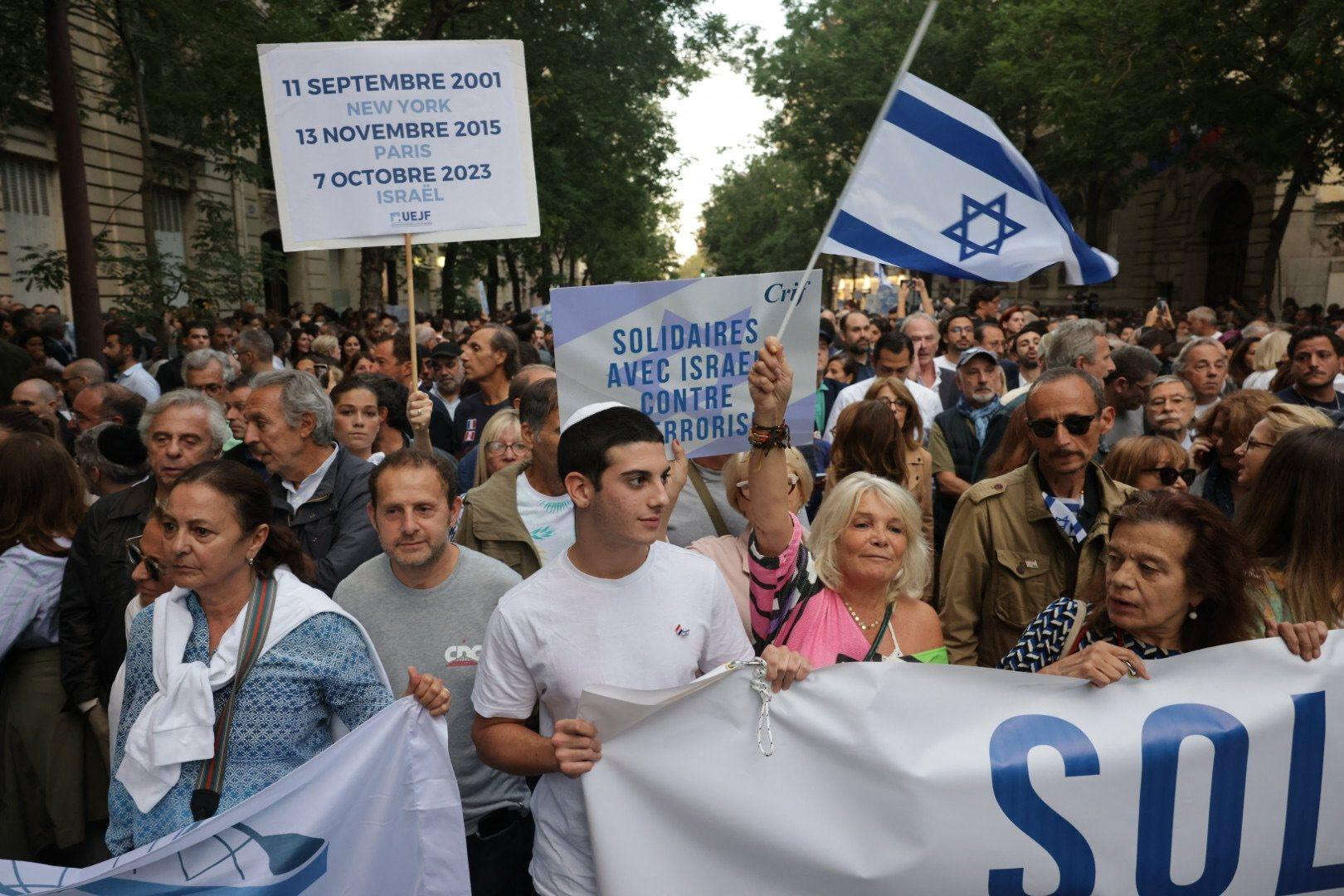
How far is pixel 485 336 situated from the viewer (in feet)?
23.0

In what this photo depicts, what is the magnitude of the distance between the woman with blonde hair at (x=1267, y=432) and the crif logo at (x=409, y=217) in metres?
3.41

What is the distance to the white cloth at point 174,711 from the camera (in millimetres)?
2688

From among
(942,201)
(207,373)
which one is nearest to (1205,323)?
(942,201)

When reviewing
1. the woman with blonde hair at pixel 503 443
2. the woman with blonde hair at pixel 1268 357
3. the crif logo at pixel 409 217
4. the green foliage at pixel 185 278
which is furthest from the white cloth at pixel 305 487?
the green foliage at pixel 185 278

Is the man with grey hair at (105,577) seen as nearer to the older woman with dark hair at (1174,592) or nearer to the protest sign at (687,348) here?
the protest sign at (687,348)

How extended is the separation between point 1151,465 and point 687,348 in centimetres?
216

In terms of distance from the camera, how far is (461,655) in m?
3.30

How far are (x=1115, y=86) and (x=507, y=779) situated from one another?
2049cm

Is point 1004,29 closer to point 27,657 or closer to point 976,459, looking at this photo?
point 976,459

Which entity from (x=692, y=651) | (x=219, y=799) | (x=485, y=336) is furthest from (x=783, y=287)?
(x=485, y=336)

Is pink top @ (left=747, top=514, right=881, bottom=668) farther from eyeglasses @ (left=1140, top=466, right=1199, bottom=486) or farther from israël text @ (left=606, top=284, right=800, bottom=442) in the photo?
eyeglasses @ (left=1140, top=466, right=1199, bottom=486)

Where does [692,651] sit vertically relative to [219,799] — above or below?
above

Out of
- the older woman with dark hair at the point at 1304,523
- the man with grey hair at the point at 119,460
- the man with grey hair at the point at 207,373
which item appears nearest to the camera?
the older woman with dark hair at the point at 1304,523

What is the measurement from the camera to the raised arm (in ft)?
10.4
